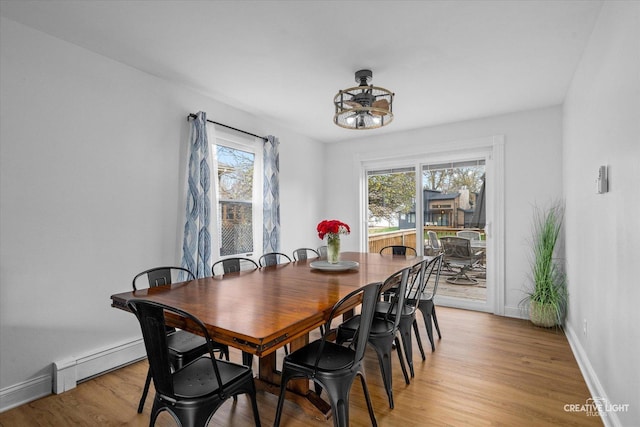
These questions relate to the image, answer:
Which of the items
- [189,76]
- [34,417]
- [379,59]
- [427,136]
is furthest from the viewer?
[427,136]

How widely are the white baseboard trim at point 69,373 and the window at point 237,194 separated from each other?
1.26 meters

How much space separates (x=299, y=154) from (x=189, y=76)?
2.25 metres

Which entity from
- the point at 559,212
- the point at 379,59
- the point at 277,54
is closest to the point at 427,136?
the point at 559,212

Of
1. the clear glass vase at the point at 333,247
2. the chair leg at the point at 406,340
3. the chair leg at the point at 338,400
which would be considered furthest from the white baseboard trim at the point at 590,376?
the clear glass vase at the point at 333,247

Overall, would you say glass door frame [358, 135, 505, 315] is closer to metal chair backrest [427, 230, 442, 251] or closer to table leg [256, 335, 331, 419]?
metal chair backrest [427, 230, 442, 251]

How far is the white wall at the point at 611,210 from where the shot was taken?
150 cm

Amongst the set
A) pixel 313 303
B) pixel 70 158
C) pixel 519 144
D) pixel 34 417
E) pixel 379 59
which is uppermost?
pixel 379 59

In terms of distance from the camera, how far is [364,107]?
2586 millimetres

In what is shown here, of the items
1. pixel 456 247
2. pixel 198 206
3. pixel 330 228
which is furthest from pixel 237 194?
pixel 456 247

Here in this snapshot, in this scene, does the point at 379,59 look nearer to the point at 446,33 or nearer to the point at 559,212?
the point at 446,33

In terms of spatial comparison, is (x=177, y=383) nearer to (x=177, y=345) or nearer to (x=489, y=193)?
(x=177, y=345)

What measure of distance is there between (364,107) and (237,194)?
207 centimetres

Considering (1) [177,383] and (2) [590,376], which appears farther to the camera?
(2) [590,376]

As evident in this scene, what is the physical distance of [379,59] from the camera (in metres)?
2.73
